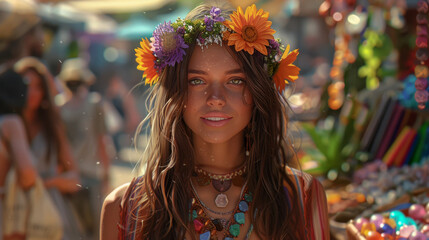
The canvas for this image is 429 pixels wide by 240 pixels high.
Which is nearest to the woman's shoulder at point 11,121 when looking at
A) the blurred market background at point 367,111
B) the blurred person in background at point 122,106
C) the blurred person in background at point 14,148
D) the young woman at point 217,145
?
the blurred person in background at point 14,148

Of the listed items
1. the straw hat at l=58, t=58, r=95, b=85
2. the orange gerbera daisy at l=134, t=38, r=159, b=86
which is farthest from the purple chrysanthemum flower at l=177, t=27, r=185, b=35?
the straw hat at l=58, t=58, r=95, b=85

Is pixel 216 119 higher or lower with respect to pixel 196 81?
lower

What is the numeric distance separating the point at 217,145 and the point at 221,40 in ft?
1.06

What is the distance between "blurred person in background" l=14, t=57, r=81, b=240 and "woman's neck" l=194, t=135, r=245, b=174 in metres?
2.10

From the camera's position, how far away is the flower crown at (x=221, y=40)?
1.39 m

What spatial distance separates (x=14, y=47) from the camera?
3840 mm

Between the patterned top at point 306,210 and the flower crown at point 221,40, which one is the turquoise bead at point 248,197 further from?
the flower crown at point 221,40

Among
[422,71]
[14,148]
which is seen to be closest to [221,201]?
[422,71]

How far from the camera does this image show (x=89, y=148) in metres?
3.84

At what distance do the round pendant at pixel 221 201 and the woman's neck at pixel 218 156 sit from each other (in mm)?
85

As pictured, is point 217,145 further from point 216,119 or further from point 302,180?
point 302,180

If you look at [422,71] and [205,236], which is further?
[422,71]

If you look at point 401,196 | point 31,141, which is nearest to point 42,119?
point 31,141

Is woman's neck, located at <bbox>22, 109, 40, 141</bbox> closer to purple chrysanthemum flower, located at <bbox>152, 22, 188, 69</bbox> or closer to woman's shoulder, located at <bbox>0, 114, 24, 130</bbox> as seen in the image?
woman's shoulder, located at <bbox>0, 114, 24, 130</bbox>
